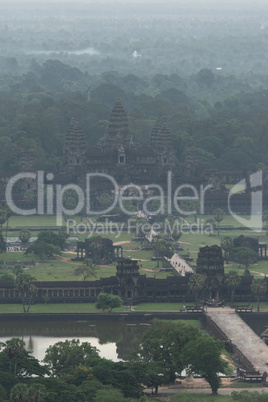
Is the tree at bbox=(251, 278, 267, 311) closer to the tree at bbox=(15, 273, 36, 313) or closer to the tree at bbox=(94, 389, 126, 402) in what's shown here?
the tree at bbox=(15, 273, 36, 313)

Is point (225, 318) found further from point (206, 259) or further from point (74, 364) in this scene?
point (74, 364)

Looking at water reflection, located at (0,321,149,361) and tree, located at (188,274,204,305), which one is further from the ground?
tree, located at (188,274,204,305)

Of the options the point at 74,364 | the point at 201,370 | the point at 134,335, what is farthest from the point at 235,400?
the point at 134,335

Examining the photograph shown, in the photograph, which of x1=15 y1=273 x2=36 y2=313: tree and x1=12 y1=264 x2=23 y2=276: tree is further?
x1=12 y1=264 x2=23 y2=276: tree

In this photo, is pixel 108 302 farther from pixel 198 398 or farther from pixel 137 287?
pixel 198 398

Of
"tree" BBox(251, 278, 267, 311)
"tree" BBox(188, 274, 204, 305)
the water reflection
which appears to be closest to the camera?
the water reflection

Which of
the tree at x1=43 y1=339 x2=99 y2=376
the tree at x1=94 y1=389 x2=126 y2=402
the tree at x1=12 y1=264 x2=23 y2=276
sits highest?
the tree at x1=12 y1=264 x2=23 y2=276

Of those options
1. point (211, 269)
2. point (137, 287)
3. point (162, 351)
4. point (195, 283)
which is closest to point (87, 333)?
point (137, 287)

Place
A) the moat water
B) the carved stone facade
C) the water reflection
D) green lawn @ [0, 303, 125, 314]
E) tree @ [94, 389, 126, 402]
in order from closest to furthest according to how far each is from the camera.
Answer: tree @ [94, 389, 126, 402] < the water reflection < the moat water < green lawn @ [0, 303, 125, 314] < the carved stone facade

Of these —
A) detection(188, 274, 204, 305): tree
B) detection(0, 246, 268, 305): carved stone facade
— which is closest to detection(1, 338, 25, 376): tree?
detection(0, 246, 268, 305): carved stone facade
